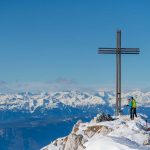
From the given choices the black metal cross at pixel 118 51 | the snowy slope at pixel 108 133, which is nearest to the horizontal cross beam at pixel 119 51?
the black metal cross at pixel 118 51

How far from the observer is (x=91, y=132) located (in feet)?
155

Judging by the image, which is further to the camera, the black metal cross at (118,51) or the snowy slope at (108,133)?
the black metal cross at (118,51)

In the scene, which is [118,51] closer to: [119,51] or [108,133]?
[119,51]

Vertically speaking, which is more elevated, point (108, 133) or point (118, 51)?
point (118, 51)

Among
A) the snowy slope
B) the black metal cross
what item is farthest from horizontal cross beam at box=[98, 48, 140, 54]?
the snowy slope

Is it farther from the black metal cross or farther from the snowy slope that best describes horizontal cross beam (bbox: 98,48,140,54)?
the snowy slope

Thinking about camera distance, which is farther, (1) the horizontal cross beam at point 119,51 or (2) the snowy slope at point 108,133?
(1) the horizontal cross beam at point 119,51

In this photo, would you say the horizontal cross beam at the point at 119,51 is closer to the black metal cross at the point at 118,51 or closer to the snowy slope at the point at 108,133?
the black metal cross at the point at 118,51

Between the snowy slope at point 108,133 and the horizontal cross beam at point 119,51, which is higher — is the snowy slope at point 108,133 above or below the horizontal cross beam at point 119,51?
below

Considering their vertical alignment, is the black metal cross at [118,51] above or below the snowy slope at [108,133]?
above

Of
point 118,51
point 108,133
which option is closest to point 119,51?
point 118,51

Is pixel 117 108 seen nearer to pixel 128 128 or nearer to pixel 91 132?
pixel 91 132

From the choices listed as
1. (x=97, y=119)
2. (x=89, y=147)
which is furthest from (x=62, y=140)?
(x=89, y=147)

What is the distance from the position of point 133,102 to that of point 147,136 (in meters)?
13.1
